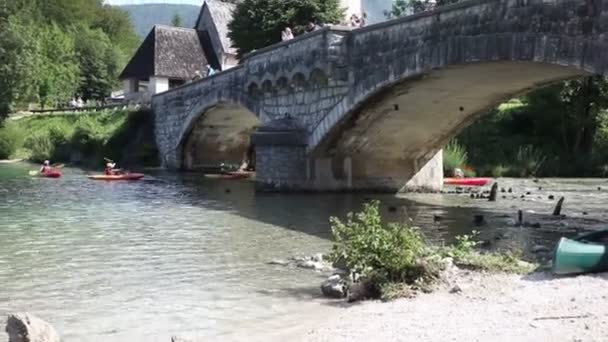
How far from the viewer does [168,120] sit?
40.1 meters

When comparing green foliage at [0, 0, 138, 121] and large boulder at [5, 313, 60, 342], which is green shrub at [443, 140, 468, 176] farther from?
green foliage at [0, 0, 138, 121]

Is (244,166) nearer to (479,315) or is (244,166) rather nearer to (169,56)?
(169,56)

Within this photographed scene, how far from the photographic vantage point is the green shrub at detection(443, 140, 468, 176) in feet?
108

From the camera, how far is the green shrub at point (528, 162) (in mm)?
37188

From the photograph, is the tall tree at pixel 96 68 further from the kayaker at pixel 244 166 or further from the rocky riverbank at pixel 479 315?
the rocky riverbank at pixel 479 315

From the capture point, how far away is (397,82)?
1795 centimetres

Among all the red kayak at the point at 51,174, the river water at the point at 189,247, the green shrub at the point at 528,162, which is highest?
the green shrub at the point at 528,162

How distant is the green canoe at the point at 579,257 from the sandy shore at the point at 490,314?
6.8 inches

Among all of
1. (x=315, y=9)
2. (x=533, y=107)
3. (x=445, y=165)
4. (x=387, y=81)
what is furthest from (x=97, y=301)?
(x=533, y=107)

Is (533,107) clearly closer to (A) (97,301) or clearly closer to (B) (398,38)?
(B) (398,38)

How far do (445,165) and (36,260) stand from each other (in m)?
22.9

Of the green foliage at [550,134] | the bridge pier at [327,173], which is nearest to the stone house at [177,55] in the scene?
the green foliage at [550,134]

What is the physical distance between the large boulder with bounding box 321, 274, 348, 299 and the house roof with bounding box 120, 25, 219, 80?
147ft

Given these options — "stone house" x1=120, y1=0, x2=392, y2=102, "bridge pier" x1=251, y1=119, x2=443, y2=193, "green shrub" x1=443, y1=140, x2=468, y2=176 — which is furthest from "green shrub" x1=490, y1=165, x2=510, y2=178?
"stone house" x1=120, y1=0, x2=392, y2=102
